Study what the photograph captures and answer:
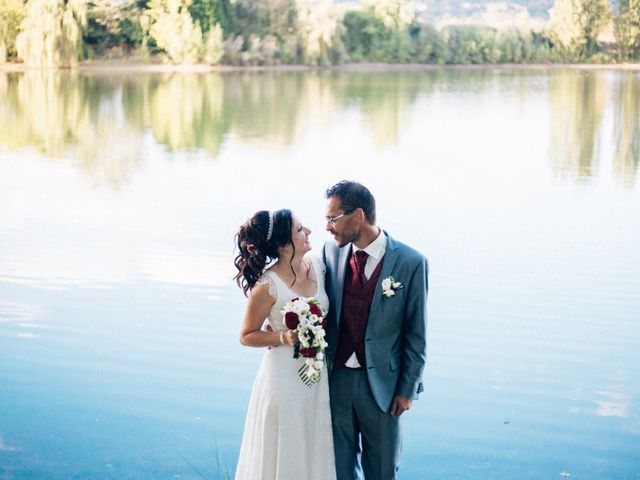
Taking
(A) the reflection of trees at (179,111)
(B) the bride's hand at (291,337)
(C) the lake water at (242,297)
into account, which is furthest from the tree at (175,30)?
(B) the bride's hand at (291,337)

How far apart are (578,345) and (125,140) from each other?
14.0 meters

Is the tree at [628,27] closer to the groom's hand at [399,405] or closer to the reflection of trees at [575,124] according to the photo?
the reflection of trees at [575,124]

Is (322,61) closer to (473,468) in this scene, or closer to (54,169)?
(54,169)

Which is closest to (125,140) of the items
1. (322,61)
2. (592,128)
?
(592,128)

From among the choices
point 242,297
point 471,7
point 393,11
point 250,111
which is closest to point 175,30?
point 393,11

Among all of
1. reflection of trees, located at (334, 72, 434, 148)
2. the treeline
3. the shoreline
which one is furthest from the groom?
the shoreline

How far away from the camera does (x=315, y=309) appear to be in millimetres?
3428

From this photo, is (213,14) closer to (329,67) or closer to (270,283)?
(329,67)

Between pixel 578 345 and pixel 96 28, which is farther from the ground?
pixel 96 28

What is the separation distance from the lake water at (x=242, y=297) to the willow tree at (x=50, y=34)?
13.0 metres

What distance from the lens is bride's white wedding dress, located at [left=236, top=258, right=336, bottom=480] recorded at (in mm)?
3502

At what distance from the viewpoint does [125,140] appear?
1997cm

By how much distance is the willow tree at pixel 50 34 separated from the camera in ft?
117

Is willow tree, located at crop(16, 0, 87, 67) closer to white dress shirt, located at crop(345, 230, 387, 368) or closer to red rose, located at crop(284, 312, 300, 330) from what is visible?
white dress shirt, located at crop(345, 230, 387, 368)
